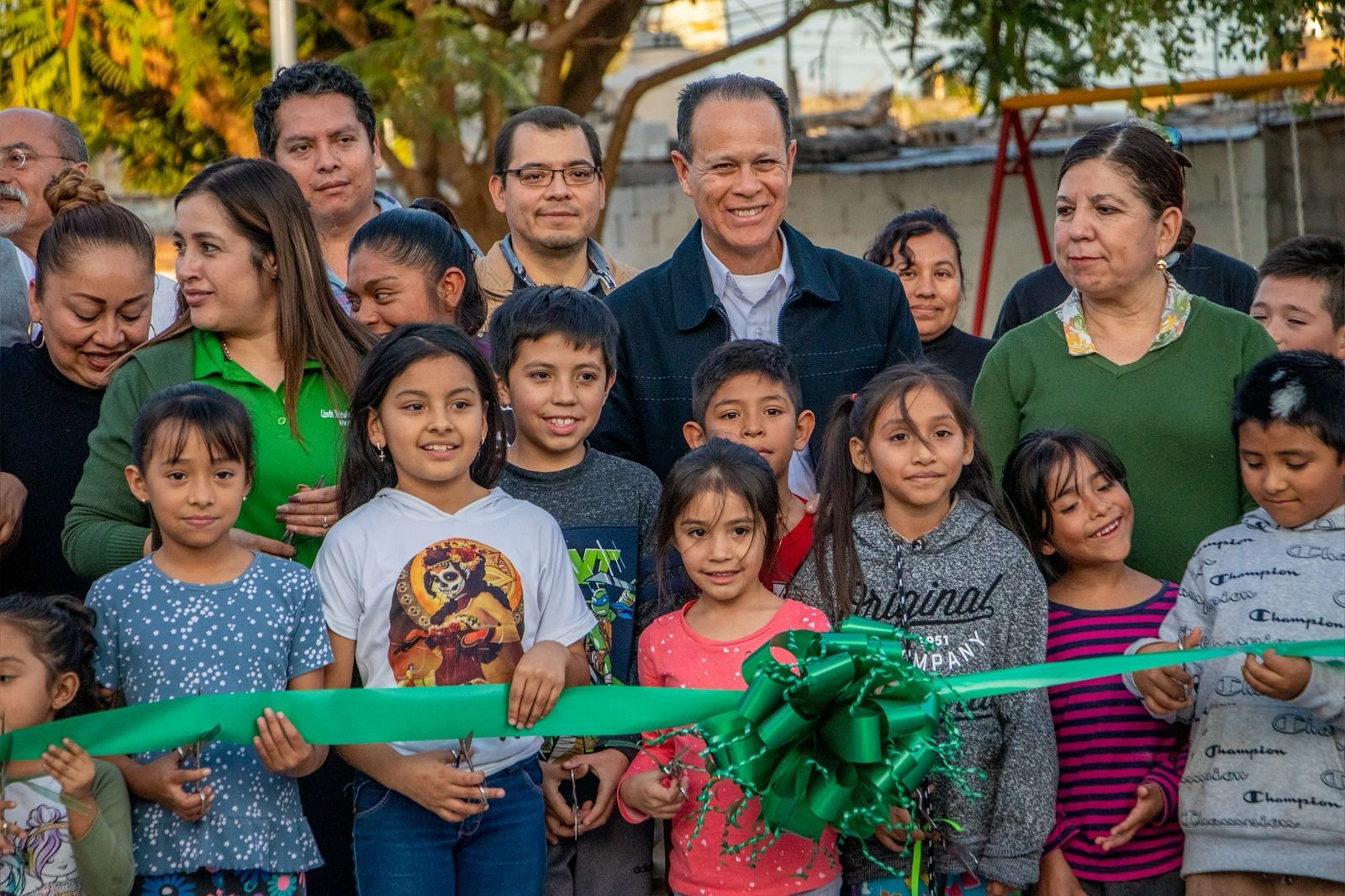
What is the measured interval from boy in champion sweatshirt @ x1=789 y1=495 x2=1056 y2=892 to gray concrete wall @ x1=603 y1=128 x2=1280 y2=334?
876cm

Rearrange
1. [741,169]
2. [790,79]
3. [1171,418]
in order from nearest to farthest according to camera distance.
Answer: [1171,418] → [741,169] → [790,79]

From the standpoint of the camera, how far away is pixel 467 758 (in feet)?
10.9

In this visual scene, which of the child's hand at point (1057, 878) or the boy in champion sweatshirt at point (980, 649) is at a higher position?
→ the boy in champion sweatshirt at point (980, 649)

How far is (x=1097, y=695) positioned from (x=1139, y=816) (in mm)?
307

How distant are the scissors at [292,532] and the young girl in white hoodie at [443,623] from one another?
0.72 feet

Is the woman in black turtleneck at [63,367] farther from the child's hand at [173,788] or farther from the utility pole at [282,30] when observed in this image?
the utility pole at [282,30]

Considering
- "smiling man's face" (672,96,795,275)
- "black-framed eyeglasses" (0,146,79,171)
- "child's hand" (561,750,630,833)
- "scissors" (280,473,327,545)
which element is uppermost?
"black-framed eyeglasses" (0,146,79,171)

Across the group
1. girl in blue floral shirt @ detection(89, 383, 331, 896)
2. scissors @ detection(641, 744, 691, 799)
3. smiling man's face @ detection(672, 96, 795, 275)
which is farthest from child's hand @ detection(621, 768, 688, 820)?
smiling man's face @ detection(672, 96, 795, 275)

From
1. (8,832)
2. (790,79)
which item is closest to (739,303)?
(8,832)

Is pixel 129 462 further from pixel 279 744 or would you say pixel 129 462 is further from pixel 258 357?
pixel 279 744

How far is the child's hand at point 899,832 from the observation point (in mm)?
3332

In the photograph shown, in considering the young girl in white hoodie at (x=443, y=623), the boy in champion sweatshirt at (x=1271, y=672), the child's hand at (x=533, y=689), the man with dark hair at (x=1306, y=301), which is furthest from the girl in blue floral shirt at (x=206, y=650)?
the man with dark hair at (x=1306, y=301)

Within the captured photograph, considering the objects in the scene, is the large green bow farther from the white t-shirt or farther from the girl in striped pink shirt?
the girl in striped pink shirt

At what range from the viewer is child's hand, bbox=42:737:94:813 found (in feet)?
9.92
